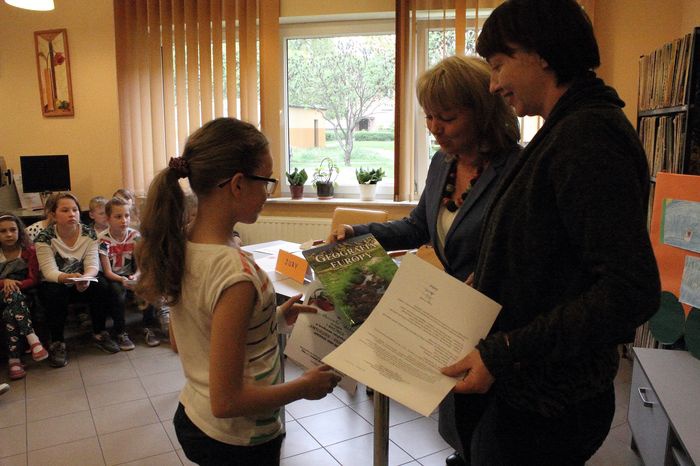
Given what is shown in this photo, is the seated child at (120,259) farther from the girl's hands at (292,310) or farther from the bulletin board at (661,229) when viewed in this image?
the bulletin board at (661,229)

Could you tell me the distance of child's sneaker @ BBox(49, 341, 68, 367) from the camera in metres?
3.27

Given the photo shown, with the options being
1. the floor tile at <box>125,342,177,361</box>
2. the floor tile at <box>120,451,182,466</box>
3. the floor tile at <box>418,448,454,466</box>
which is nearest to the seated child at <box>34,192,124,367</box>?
the floor tile at <box>125,342,177,361</box>

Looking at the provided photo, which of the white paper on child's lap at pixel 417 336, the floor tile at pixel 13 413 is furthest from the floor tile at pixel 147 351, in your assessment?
the white paper on child's lap at pixel 417 336

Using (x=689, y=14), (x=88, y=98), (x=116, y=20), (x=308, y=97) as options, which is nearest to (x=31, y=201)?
(x=88, y=98)

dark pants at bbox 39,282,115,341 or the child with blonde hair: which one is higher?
the child with blonde hair

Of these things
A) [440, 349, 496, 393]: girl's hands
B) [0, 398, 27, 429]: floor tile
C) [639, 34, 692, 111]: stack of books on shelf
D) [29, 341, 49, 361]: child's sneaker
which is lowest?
[0, 398, 27, 429]: floor tile

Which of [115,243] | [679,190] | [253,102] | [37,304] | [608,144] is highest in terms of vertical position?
[253,102]

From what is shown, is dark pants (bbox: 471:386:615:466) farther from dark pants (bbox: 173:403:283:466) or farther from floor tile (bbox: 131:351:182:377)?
floor tile (bbox: 131:351:182:377)

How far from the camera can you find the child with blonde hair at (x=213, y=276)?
1014 mm

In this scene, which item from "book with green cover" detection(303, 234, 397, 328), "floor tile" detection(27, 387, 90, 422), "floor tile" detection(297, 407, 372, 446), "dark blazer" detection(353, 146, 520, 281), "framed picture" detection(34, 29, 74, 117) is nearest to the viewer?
"book with green cover" detection(303, 234, 397, 328)

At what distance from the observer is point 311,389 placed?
106 cm

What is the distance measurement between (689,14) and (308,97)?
279cm

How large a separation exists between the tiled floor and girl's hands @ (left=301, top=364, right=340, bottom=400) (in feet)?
4.17

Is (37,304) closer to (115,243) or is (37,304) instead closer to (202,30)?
(115,243)
